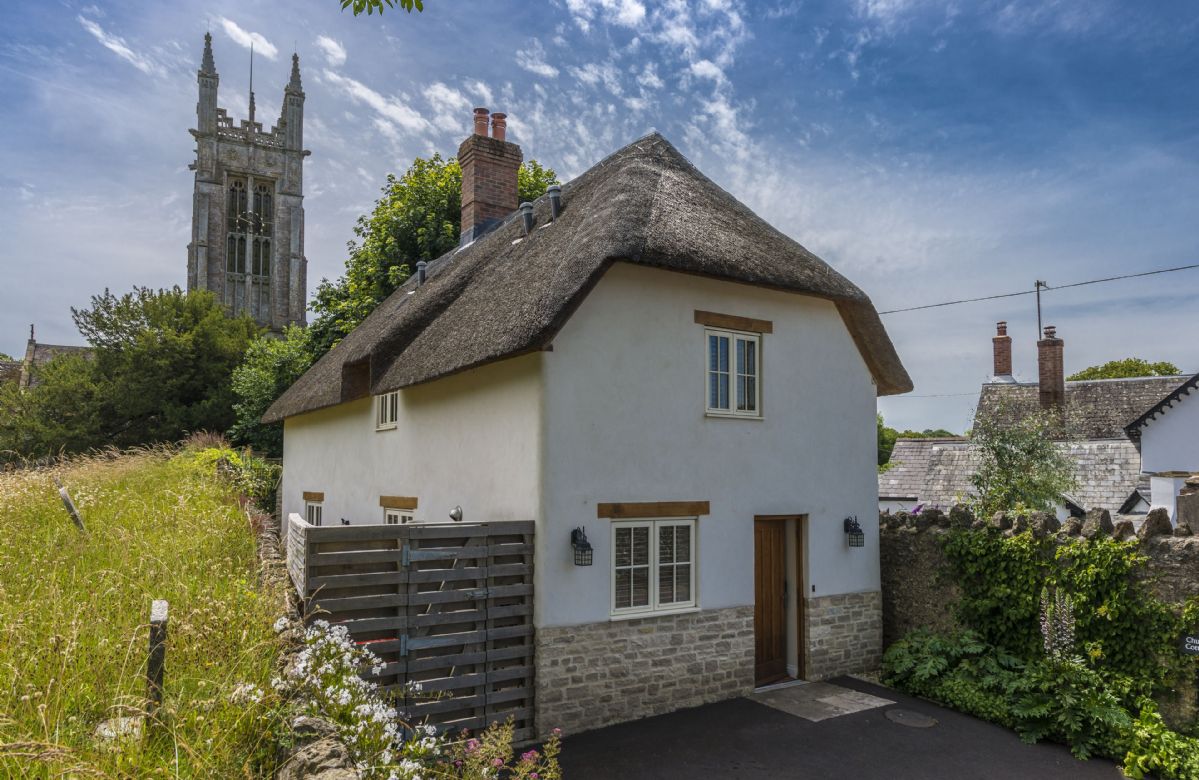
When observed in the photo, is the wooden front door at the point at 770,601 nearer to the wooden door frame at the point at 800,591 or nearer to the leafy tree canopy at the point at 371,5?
the wooden door frame at the point at 800,591

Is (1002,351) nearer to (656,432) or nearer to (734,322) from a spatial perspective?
(734,322)

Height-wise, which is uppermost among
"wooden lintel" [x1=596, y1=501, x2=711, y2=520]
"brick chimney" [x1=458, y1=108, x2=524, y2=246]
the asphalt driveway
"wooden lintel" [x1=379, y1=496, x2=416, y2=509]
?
"brick chimney" [x1=458, y1=108, x2=524, y2=246]

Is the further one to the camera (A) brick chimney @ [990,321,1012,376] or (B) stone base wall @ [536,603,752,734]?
(A) brick chimney @ [990,321,1012,376]

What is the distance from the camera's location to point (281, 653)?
17.7 ft

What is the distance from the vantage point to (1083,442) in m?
22.6

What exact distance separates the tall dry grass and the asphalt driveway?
3.46 meters

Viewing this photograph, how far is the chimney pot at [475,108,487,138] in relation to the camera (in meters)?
15.7

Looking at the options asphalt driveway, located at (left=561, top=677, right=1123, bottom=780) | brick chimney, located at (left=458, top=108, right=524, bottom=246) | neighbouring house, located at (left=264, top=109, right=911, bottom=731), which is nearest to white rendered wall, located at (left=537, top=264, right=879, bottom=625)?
neighbouring house, located at (left=264, top=109, right=911, bottom=731)

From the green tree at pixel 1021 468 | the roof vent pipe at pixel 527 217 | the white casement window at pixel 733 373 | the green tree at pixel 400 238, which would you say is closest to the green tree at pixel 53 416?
the green tree at pixel 400 238

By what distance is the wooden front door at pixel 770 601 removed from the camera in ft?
32.0

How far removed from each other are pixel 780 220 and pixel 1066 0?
492 cm

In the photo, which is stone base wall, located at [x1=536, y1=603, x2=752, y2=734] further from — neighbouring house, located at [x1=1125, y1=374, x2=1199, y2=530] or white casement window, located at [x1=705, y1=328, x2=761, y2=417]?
neighbouring house, located at [x1=1125, y1=374, x2=1199, y2=530]

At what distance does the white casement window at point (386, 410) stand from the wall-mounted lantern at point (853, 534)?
7261mm

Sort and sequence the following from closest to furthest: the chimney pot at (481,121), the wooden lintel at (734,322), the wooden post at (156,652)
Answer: the wooden post at (156,652) → the wooden lintel at (734,322) → the chimney pot at (481,121)
